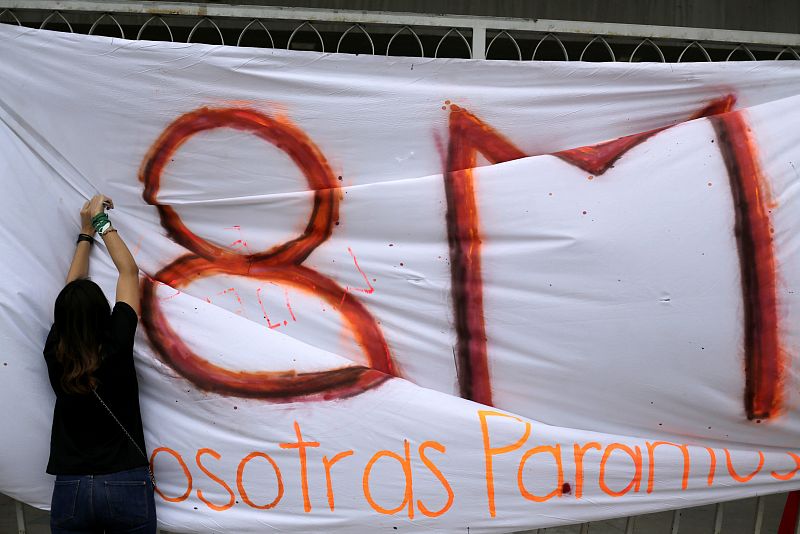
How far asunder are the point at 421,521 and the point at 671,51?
12.9ft

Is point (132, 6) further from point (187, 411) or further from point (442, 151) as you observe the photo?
point (187, 411)

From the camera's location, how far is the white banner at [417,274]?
279 centimetres

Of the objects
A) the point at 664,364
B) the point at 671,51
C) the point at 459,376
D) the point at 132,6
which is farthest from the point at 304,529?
the point at 671,51

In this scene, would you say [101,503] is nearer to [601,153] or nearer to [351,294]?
[351,294]

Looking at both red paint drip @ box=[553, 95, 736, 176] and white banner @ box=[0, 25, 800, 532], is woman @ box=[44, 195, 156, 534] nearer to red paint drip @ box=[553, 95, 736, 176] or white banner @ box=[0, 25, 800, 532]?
white banner @ box=[0, 25, 800, 532]

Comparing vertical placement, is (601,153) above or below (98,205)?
above

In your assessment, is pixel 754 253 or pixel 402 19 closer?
pixel 754 253

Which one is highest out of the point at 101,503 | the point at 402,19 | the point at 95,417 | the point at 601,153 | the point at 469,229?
the point at 402,19

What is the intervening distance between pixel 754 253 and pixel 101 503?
7.38 ft

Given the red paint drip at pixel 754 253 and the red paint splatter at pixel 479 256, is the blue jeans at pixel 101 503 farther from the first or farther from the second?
the red paint drip at pixel 754 253

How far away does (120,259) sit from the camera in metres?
2.74

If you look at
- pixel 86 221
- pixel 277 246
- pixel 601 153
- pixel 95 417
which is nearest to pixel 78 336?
pixel 95 417

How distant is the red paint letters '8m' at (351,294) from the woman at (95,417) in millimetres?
199

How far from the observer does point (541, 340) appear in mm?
2832
